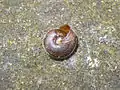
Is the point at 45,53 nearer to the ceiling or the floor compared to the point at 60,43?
nearer to the floor

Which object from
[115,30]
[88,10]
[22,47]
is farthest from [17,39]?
[115,30]

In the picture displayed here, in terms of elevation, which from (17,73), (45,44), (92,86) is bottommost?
(92,86)

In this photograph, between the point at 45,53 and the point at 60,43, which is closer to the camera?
the point at 60,43

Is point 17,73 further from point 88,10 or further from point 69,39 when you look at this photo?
point 88,10
